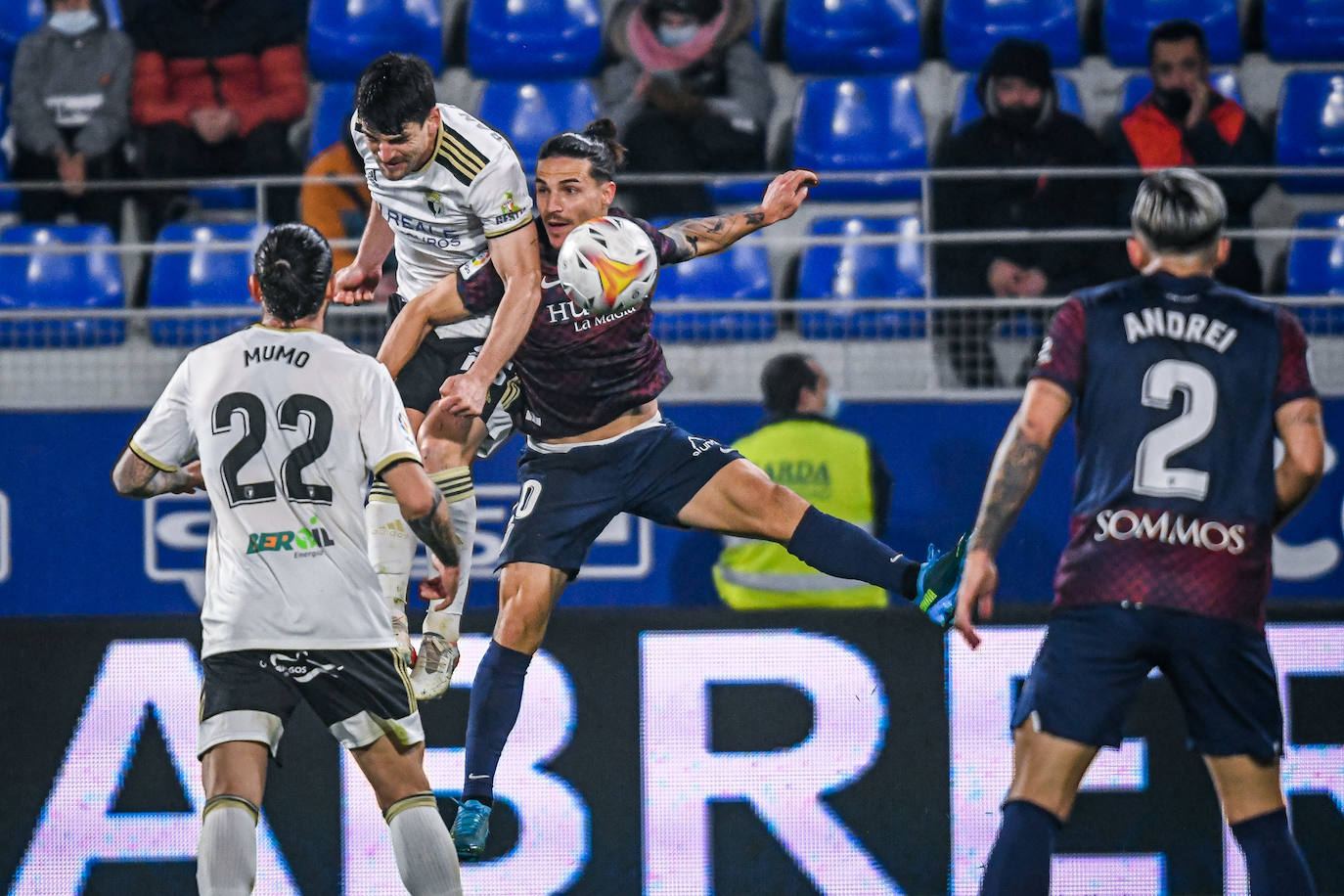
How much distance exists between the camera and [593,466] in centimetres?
511

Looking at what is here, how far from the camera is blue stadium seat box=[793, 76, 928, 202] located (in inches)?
367

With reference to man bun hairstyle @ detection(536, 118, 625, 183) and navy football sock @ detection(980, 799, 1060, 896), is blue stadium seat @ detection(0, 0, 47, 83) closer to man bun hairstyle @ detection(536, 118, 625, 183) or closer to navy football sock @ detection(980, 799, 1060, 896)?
man bun hairstyle @ detection(536, 118, 625, 183)

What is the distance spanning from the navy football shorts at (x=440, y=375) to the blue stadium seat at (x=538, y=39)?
481 centimetres

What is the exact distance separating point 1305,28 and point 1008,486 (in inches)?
275

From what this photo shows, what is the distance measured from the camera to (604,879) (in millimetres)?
5277

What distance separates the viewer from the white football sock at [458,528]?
5246mm

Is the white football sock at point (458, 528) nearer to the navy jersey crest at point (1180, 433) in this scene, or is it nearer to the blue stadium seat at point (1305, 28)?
the navy jersey crest at point (1180, 433)

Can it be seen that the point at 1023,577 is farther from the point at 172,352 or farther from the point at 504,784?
the point at 172,352

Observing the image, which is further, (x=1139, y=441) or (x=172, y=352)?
(x=172, y=352)

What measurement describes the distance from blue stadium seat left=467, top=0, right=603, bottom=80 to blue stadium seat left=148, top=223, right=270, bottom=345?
6.01 ft

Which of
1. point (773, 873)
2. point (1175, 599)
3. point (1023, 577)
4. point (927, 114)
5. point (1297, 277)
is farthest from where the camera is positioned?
point (927, 114)

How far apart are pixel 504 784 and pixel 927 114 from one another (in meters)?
5.67

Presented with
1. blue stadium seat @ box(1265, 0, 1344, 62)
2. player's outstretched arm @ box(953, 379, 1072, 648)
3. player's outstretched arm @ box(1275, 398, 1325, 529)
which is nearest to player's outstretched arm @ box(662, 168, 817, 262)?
player's outstretched arm @ box(953, 379, 1072, 648)

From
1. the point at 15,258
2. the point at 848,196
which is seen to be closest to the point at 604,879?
the point at 848,196
